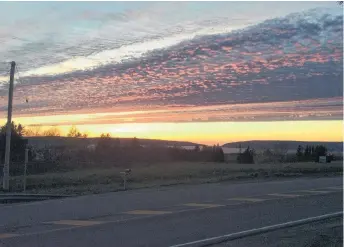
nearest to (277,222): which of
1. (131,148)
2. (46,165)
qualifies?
(46,165)

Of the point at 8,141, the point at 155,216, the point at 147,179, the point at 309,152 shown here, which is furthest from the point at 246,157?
the point at 155,216

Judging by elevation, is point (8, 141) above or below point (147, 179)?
above

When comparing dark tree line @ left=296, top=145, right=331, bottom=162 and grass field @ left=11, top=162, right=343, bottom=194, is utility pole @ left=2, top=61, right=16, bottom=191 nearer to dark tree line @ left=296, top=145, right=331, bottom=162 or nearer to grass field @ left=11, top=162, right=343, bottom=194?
grass field @ left=11, top=162, right=343, bottom=194

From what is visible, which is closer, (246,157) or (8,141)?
(8,141)

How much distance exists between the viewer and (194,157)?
76.2m

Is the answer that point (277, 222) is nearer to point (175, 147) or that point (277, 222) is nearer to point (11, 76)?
point (11, 76)

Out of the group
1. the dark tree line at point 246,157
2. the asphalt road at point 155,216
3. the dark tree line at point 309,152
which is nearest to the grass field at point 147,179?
the asphalt road at point 155,216

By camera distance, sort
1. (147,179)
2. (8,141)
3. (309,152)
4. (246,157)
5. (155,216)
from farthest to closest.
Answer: (246,157) → (309,152) → (147,179) → (8,141) → (155,216)

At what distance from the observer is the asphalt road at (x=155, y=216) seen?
909 centimetres

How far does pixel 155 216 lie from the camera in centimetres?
1181

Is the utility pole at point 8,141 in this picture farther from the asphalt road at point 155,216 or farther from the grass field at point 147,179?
the asphalt road at point 155,216

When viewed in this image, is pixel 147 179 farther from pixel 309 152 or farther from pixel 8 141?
pixel 309 152

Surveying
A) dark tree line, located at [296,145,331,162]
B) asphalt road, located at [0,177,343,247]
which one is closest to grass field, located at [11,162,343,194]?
asphalt road, located at [0,177,343,247]

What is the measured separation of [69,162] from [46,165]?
18.2ft
